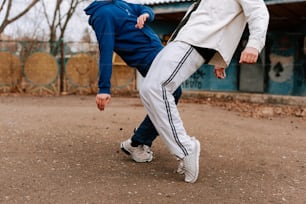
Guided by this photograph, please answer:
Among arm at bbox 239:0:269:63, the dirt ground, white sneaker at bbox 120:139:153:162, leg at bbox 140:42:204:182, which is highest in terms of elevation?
arm at bbox 239:0:269:63

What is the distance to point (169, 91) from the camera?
9.27 feet

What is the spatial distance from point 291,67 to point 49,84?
8.23 metres

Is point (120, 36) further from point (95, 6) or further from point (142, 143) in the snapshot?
point (142, 143)

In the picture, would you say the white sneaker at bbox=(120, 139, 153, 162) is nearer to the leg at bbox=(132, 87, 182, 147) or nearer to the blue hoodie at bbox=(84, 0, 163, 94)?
the leg at bbox=(132, 87, 182, 147)

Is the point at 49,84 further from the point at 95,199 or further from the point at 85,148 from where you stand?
the point at 95,199

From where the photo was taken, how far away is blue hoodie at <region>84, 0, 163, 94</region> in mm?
3010

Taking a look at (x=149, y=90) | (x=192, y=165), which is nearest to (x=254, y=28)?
(x=149, y=90)

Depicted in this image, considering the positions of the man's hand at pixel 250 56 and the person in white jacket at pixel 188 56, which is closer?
the man's hand at pixel 250 56

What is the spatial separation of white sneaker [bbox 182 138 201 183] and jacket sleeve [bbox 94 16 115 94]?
75 cm

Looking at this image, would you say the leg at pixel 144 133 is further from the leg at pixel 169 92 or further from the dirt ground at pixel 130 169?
the leg at pixel 169 92

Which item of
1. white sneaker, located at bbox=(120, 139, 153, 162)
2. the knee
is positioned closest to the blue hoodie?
the knee

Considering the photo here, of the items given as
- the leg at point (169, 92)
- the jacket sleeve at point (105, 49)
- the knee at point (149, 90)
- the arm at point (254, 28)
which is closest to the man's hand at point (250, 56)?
the arm at point (254, 28)

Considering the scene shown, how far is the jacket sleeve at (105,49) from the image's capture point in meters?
3.00

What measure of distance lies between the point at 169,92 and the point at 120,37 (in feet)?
2.14
